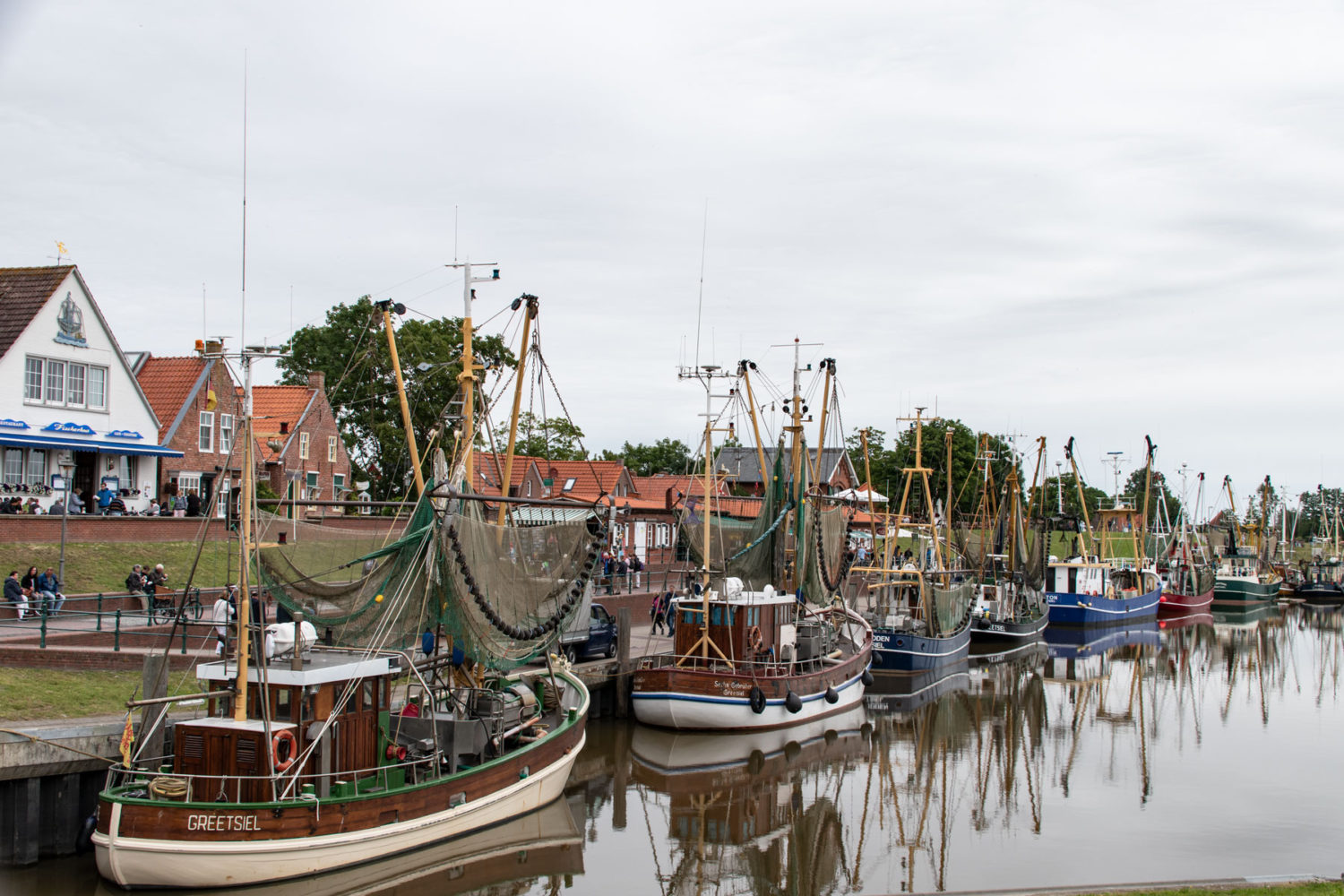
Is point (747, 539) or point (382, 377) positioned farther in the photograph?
point (382, 377)

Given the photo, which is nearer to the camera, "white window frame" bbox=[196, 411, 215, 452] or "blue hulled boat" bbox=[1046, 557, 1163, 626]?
"white window frame" bbox=[196, 411, 215, 452]

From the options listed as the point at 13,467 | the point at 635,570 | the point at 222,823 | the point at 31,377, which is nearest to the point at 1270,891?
the point at 222,823

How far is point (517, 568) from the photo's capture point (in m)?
20.7

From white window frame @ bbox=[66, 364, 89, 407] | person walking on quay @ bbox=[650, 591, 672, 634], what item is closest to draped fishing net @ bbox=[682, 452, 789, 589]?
person walking on quay @ bbox=[650, 591, 672, 634]

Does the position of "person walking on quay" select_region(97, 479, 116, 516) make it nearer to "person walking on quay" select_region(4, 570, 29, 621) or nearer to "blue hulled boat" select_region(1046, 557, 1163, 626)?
"person walking on quay" select_region(4, 570, 29, 621)

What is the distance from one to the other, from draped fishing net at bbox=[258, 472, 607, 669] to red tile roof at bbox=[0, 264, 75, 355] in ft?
72.6

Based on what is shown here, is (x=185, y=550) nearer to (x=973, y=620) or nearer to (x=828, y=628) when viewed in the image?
(x=828, y=628)

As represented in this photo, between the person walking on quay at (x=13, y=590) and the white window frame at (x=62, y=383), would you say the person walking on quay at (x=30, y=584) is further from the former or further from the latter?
the white window frame at (x=62, y=383)

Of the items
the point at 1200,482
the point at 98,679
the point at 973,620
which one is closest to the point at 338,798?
the point at 98,679

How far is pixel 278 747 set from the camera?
16500 millimetres

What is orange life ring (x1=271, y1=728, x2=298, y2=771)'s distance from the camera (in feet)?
53.5

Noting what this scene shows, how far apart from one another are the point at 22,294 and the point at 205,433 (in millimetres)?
10363

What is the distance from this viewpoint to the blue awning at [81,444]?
36.0 meters

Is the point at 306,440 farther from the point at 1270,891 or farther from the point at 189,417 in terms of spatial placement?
the point at 1270,891
